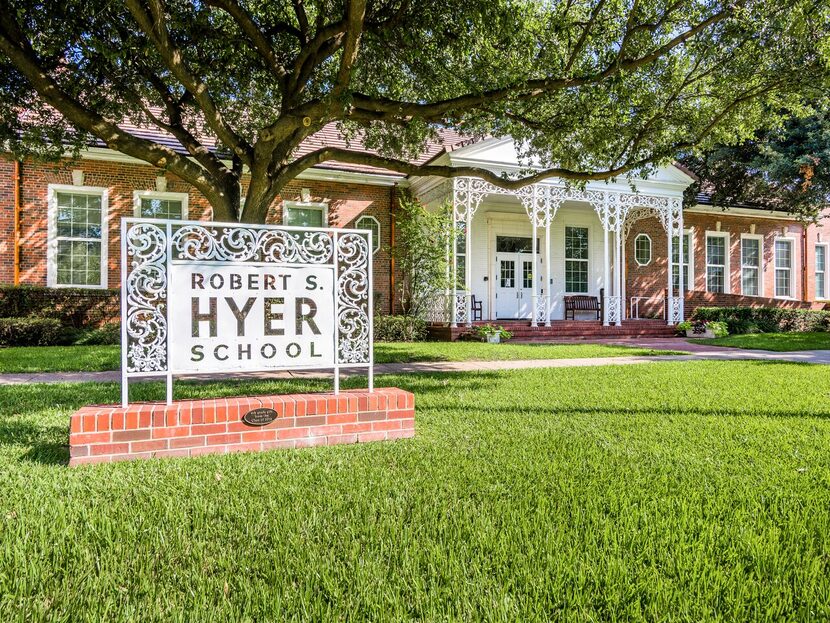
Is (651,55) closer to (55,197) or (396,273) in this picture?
(396,273)

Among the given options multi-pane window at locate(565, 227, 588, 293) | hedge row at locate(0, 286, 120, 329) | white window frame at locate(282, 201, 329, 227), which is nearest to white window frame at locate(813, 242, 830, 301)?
multi-pane window at locate(565, 227, 588, 293)

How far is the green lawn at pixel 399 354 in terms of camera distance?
26.0 feet

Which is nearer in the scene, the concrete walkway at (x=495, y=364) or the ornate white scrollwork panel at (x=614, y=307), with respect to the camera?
the concrete walkway at (x=495, y=364)

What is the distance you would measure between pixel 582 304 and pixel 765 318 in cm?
629

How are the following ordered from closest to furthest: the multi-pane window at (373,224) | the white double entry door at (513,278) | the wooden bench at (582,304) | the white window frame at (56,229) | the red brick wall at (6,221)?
the red brick wall at (6,221) < the white window frame at (56,229) < the multi-pane window at (373,224) < the white double entry door at (513,278) < the wooden bench at (582,304)

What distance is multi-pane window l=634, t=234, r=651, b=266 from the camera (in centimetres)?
1894

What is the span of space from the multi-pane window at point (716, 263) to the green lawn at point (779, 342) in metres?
5.06

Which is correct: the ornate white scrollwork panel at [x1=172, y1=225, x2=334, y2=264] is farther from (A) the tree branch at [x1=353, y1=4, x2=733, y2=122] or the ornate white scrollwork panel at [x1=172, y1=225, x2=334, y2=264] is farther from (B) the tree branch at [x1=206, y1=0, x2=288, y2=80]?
(B) the tree branch at [x1=206, y1=0, x2=288, y2=80]

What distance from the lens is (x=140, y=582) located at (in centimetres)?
197

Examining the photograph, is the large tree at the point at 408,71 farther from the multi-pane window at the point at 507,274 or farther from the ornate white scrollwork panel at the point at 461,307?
the multi-pane window at the point at 507,274

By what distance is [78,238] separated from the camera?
1309 centimetres

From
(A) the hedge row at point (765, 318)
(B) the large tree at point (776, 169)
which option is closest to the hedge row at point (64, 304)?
(B) the large tree at point (776, 169)

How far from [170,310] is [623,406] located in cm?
422

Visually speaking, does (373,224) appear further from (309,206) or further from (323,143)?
(323,143)
